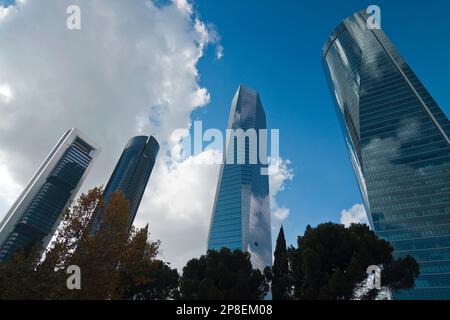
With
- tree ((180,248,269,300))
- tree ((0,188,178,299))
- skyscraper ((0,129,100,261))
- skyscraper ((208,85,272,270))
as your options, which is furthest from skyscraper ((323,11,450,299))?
skyscraper ((0,129,100,261))

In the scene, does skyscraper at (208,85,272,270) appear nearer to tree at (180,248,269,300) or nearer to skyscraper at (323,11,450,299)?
skyscraper at (323,11,450,299)

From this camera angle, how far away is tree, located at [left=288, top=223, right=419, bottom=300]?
22984 millimetres

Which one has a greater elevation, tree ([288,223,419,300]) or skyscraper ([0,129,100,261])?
skyscraper ([0,129,100,261])

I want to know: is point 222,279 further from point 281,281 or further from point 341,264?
point 341,264

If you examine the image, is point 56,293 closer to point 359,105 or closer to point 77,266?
point 77,266

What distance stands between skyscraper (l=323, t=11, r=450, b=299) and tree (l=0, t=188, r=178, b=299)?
10013 centimetres

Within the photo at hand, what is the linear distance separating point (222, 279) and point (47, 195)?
16879cm

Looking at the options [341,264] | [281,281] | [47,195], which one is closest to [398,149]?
[341,264]

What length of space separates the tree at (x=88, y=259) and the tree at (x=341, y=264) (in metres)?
12.8

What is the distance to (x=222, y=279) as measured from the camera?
85.7 ft

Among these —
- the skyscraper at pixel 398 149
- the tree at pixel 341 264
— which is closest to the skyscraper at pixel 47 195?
the skyscraper at pixel 398 149

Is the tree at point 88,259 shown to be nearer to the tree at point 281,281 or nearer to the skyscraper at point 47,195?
the tree at point 281,281

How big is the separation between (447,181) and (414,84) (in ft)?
168
